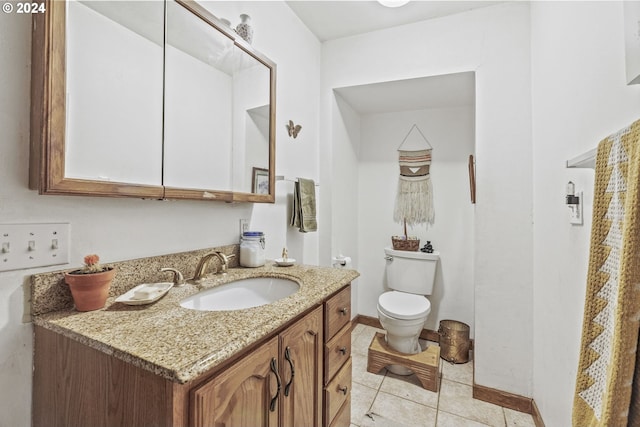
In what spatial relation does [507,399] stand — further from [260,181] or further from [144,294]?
[144,294]

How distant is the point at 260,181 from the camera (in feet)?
4.92

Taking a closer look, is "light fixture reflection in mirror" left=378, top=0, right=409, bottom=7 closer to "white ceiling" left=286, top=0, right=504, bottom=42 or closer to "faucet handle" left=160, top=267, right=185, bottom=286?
"white ceiling" left=286, top=0, right=504, bottom=42

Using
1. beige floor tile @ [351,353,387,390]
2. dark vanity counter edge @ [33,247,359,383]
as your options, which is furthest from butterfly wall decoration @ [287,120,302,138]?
beige floor tile @ [351,353,387,390]

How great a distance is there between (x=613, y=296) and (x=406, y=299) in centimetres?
170

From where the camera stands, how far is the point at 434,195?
2568 millimetres

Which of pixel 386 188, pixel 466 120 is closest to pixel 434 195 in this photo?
pixel 386 188

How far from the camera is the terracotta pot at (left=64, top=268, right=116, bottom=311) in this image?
29.1 inches

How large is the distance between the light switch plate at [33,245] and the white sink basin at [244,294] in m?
0.40

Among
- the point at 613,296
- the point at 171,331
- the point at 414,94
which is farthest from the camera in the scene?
the point at 414,94

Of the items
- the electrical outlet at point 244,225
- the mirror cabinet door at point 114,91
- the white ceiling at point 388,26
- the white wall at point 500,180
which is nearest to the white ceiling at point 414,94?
the white ceiling at point 388,26

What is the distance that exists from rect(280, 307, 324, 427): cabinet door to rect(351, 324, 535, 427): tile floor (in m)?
0.71

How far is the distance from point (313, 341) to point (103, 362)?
2.00 ft

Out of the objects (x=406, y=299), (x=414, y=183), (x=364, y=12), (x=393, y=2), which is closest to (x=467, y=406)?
(x=406, y=299)

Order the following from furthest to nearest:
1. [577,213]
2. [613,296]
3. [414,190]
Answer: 1. [414,190]
2. [577,213]
3. [613,296]
